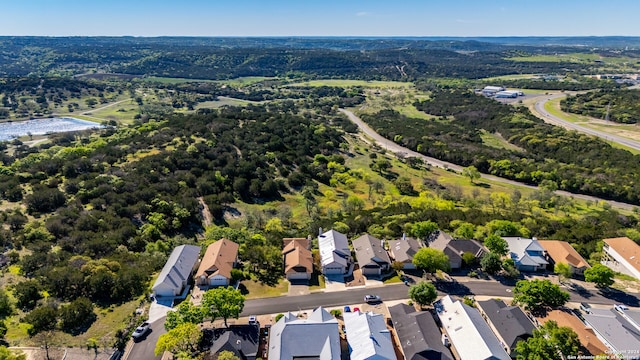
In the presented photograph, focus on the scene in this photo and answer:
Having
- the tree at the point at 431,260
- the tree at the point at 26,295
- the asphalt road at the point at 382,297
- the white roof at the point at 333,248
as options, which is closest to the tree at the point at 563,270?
the asphalt road at the point at 382,297

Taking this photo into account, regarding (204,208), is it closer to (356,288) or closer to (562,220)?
(356,288)

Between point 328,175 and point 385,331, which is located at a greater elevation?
point 385,331

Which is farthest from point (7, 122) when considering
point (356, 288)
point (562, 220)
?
point (562, 220)

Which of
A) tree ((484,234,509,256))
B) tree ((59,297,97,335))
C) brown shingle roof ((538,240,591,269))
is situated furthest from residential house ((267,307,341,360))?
brown shingle roof ((538,240,591,269))

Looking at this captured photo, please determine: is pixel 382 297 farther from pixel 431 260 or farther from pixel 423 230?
pixel 423 230

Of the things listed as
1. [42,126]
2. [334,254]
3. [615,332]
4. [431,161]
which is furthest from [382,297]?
[42,126]
